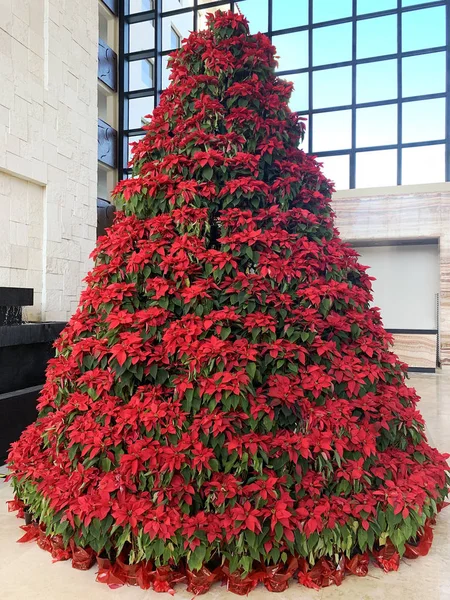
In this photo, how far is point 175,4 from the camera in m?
10.1

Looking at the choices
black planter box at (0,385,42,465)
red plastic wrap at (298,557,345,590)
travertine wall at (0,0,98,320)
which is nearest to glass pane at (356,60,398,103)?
travertine wall at (0,0,98,320)

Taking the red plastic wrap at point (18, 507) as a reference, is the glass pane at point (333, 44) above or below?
above

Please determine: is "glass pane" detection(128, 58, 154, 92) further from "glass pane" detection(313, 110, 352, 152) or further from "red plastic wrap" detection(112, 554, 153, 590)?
"red plastic wrap" detection(112, 554, 153, 590)

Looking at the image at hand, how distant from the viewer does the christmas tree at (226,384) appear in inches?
54.2

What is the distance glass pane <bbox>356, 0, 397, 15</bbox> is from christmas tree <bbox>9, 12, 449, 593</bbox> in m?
8.28

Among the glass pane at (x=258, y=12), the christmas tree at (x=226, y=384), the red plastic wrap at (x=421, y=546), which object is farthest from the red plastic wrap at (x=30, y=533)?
the glass pane at (x=258, y=12)

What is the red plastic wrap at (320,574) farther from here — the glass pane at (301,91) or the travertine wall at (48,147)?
the glass pane at (301,91)

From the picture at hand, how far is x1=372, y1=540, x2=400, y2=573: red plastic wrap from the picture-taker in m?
1.48

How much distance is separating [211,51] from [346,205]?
21.0ft

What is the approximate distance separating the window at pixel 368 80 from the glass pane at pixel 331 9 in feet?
0.06

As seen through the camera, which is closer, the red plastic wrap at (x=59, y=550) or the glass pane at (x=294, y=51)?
the red plastic wrap at (x=59, y=550)

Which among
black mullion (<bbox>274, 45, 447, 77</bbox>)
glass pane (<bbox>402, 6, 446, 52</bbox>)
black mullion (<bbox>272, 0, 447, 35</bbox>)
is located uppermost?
black mullion (<bbox>272, 0, 447, 35</bbox>)

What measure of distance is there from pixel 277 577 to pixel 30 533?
37.5 inches

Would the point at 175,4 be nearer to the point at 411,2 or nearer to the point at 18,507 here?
the point at 411,2
